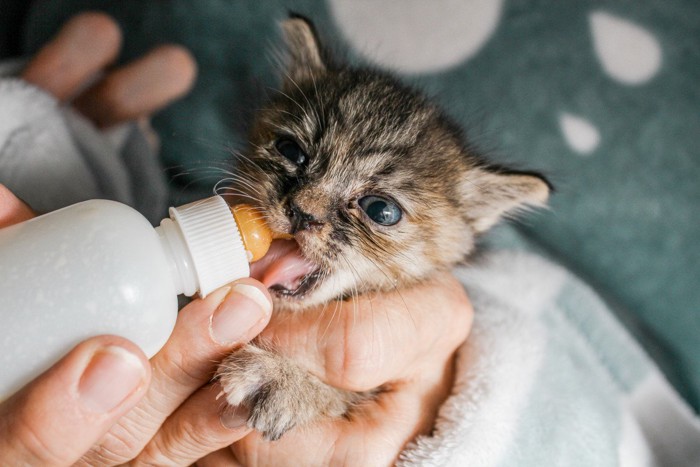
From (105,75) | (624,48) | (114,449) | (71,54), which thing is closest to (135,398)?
(114,449)

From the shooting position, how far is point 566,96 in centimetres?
165

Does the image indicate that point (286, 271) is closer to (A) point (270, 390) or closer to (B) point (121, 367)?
(A) point (270, 390)

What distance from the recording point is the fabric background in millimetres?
1594

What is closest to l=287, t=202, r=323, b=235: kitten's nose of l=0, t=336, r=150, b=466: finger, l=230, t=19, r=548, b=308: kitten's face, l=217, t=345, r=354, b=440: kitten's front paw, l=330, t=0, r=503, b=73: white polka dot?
l=230, t=19, r=548, b=308: kitten's face

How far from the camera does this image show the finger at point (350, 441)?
1.17 meters

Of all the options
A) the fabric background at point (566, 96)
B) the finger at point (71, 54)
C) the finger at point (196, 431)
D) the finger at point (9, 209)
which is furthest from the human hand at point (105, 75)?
the finger at point (196, 431)

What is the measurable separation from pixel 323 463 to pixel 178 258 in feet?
1.88

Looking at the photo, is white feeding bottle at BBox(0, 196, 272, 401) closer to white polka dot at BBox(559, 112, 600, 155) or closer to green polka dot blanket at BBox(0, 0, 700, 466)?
green polka dot blanket at BBox(0, 0, 700, 466)

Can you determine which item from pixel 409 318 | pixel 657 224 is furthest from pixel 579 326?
pixel 409 318

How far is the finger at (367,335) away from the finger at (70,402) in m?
0.42

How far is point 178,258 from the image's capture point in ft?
3.00

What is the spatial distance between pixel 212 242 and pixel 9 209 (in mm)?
413

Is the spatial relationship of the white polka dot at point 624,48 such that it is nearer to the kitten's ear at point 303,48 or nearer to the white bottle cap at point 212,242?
the kitten's ear at point 303,48

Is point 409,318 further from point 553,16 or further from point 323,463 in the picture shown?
point 553,16
